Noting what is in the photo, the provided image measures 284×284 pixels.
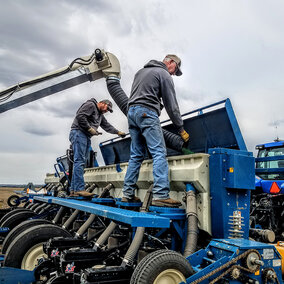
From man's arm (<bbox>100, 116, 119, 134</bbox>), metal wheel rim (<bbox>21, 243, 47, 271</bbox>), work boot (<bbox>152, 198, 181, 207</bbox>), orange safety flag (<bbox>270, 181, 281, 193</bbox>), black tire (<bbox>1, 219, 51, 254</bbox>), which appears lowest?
metal wheel rim (<bbox>21, 243, 47, 271</bbox>)

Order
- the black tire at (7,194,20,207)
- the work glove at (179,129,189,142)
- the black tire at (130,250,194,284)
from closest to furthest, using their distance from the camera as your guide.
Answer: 1. the black tire at (130,250,194,284)
2. the work glove at (179,129,189,142)
3. the black tire at (7,194,20,207)

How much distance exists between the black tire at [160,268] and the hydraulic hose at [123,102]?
1760 millimetres

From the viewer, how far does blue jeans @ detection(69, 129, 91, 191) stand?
206 inches

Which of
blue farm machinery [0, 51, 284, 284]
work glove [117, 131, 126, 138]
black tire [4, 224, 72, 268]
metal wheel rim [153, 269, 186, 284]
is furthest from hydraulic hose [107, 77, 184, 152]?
metal wheel rim [153, 269, 186, 284]

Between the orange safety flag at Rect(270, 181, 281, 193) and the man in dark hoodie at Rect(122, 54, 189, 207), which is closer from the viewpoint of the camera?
the man in dark hoodie at Rect(122, 54, 189, 207)

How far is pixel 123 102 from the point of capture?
195 inches

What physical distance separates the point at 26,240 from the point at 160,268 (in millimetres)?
1954

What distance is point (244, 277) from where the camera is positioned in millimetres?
2754

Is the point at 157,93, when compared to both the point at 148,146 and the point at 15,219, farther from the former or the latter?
the point at 15,219

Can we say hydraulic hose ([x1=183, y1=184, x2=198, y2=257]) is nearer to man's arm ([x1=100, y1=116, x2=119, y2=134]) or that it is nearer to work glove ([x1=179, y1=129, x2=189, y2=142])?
work glove ([x1=179, y1=129, x2=189, y2=142])

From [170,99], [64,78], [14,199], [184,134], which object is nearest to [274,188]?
[184,134]

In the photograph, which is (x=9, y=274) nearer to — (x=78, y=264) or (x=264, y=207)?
(x=78, y=264)

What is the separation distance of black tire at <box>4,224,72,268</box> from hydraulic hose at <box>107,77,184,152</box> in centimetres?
169

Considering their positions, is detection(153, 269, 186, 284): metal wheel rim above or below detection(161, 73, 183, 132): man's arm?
below
